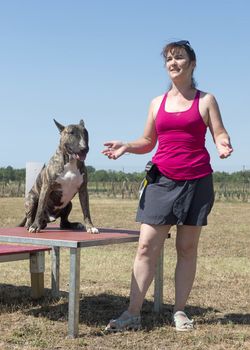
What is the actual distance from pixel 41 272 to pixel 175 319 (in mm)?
1943

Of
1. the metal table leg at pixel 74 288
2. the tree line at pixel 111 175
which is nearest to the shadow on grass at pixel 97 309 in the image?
the metal table leg at pixel 74 288

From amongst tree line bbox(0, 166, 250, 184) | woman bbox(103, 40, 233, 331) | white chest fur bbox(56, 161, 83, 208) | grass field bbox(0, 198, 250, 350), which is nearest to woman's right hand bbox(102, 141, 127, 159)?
woman bbox(103, 40, 233, 331)

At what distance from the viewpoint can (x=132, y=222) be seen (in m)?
20.0

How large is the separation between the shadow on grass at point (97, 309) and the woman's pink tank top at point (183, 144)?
139 cm

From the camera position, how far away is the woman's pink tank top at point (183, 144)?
464cm

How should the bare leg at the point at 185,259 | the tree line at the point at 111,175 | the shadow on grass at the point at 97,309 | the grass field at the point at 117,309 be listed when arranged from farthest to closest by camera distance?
→ 1. the tree line at the point at 111,175
2. the shadow on grass at the point at 97,309
3. the bare leg at the point at 185,259
4. the grass field at the point at 117,309

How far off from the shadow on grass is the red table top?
30.6 inches

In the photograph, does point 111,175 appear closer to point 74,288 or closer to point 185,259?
point 185,259

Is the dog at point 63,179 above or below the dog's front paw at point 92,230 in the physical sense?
above

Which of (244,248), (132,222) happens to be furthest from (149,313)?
(132,222)

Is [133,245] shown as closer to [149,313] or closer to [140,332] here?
[149,313]

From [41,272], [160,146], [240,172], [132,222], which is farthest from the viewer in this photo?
[240,172]

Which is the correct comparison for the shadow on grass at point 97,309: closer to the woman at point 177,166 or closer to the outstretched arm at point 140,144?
the woman at point 177,166

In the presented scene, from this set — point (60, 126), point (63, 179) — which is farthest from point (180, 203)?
point (60, 126)
